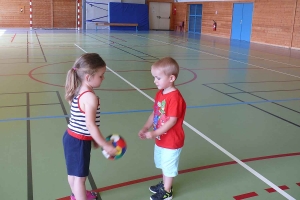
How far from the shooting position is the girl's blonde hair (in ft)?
7.63

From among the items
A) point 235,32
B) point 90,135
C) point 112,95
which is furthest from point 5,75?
point 235,32

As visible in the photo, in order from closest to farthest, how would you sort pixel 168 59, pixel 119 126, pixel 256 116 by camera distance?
pixel 168 59
pixel 119 126
pixel 256 116

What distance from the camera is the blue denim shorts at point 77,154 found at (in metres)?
2.40

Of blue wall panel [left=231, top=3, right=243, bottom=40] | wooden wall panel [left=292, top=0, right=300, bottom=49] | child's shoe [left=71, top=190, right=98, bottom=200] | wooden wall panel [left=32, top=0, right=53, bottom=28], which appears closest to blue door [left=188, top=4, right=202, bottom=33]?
blue wall panel [left=231, top=3, right=243, bottom=40]

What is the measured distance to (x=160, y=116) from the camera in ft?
8.70

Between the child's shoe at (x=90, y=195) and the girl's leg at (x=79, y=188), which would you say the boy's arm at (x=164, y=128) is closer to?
the girl's leg at (x=79, y=188)

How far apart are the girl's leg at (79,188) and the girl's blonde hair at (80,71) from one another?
62 centimetres

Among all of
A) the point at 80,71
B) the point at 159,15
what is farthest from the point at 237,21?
the point at 80,71

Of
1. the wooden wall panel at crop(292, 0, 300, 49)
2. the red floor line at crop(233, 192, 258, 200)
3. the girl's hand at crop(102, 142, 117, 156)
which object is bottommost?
the red floor line at crop(233, 192, 258, 200)

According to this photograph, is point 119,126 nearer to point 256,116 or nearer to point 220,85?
point 256,116

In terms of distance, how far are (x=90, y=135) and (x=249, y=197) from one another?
60.0 inches

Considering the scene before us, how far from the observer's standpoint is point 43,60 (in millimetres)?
10203

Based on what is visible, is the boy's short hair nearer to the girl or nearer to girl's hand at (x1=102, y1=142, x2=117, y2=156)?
the girl

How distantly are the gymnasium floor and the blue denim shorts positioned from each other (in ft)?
1.79
